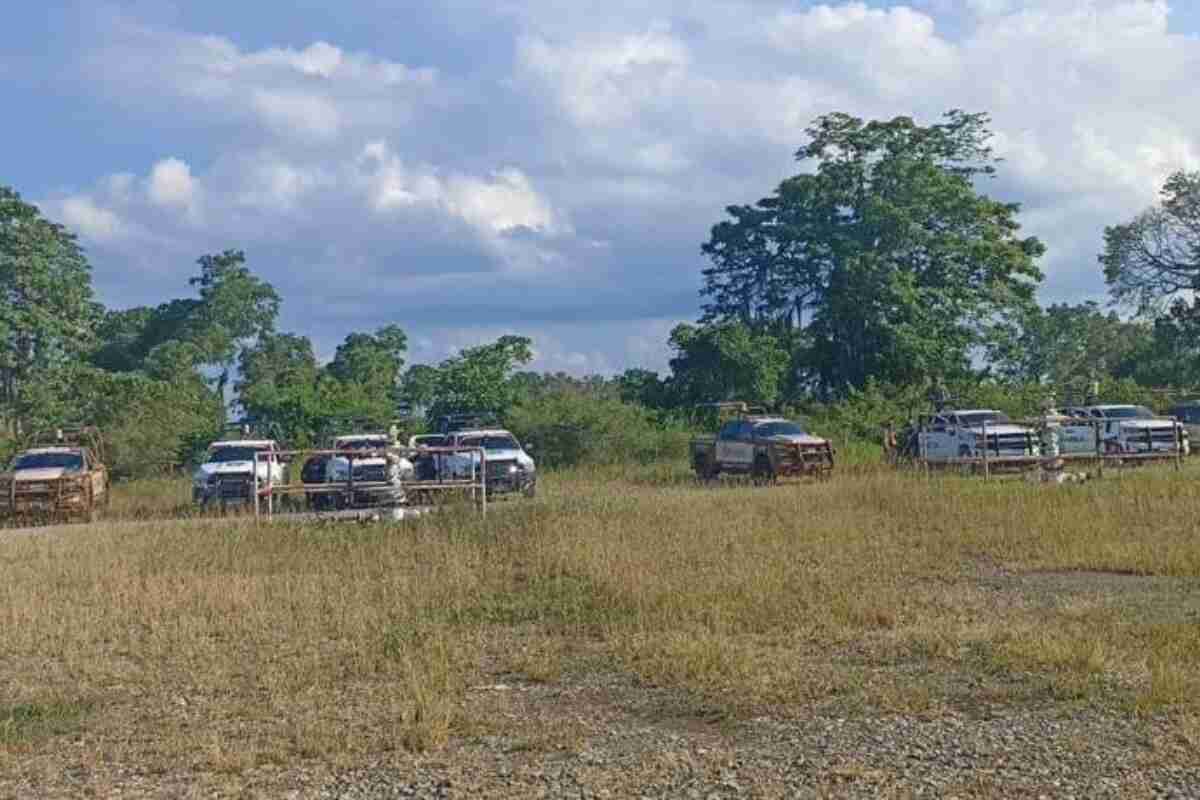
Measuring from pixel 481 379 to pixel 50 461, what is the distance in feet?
61.2

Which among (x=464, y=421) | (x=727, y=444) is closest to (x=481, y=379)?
(x=464, y=421)

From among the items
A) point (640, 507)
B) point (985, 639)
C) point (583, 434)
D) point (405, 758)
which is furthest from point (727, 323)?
point (405, 758)

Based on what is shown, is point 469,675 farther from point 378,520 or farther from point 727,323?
point 727,323

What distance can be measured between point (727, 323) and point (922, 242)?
24.5 ft

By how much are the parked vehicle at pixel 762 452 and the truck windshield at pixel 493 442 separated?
5.51 metres

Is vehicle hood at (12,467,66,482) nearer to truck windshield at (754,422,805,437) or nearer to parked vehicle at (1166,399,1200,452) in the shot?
truck windshield at (754,422,805,437)

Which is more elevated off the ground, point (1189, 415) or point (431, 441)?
point (431, 441)

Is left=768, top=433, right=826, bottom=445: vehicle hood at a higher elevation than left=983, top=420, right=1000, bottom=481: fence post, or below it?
higher

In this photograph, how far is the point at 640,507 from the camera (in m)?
22.0

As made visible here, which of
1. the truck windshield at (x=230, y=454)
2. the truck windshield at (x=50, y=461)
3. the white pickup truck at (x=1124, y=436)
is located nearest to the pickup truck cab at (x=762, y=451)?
the white pickup truck at (x=1124, y=436)

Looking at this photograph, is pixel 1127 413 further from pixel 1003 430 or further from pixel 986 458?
pixel 986 458

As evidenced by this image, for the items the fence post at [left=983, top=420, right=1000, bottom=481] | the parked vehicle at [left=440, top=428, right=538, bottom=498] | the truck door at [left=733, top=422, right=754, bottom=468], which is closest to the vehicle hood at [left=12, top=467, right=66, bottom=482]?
the parked vehicle at [left=440, top=428, right=538, bottom=498]

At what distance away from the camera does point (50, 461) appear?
28719 millimetres

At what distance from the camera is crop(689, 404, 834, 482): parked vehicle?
3092 centimetres
